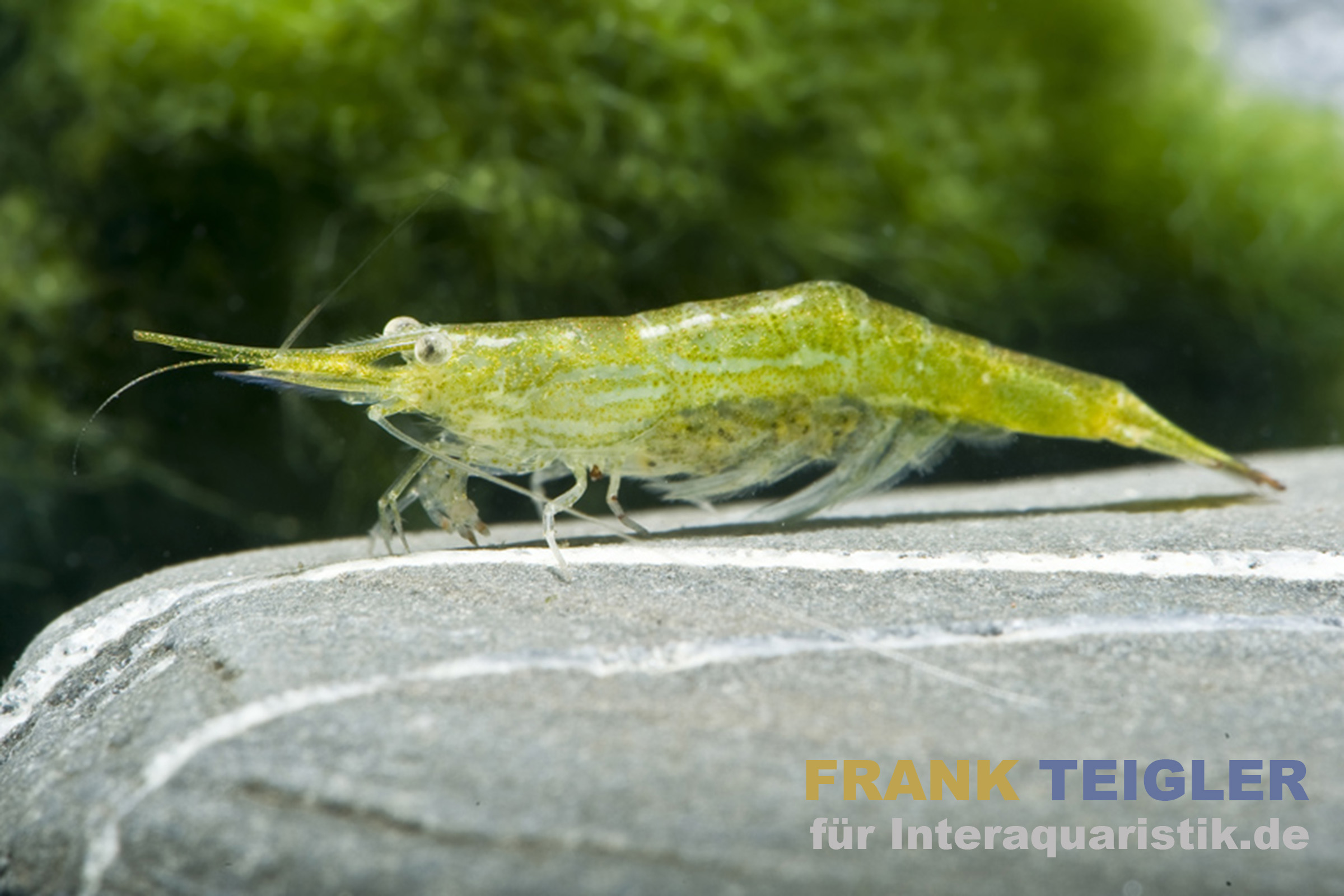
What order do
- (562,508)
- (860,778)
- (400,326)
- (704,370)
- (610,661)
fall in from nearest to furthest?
(860,778), (610,661), (562,508), (400,326), (704,370)

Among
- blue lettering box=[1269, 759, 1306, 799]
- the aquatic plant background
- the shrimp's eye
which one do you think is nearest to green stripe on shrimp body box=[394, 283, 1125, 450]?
the shrimp's eye

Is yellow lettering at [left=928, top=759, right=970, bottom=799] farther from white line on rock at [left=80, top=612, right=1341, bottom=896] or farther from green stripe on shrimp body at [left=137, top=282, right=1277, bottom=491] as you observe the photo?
green stripe on shrimp body at [left=137, top=282, right=1277, bottom=491]

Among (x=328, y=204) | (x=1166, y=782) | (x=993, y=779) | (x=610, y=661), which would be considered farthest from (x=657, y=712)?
(x=328, y=204)

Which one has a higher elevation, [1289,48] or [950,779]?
[1289,48]

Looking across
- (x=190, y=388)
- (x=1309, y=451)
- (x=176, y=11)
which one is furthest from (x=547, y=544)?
(x=1309, y=451)

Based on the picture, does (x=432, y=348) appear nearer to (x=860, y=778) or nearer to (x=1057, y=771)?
(x=860, y=778)

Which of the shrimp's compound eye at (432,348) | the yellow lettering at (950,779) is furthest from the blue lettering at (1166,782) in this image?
the shrimp's compound eye at (432,348)

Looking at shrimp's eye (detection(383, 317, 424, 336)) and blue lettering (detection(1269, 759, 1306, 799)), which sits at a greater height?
shrimp's eye (detection(383, 317, 424, 336))

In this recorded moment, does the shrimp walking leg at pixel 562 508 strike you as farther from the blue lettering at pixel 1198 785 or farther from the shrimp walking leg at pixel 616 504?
the blue lettering at pixel 1198 785
